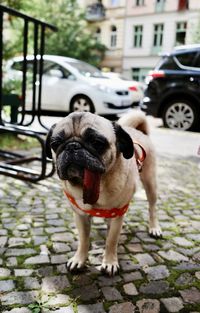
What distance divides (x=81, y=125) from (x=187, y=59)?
720 centimetres

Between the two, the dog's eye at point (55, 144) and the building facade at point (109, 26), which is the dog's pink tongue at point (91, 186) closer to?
the dog's eye at point (55, 144)

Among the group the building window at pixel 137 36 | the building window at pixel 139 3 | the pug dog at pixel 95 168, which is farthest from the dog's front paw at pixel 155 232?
the building window at pixel 137 36

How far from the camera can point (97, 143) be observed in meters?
1.98

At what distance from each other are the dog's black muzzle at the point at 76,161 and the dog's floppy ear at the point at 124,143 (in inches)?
8.3

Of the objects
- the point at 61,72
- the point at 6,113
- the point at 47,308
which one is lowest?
the point at 47,308

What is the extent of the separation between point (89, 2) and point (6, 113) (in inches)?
970

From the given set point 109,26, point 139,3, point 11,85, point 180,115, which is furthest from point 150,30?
point 11,85

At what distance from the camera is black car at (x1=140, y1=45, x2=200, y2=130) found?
27.7 feet

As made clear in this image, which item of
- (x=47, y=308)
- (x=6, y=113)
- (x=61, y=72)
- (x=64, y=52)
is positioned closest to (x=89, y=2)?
(x=64, y=52)

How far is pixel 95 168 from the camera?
6.32ft

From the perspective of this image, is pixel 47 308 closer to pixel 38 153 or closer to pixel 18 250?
pixel 18 250

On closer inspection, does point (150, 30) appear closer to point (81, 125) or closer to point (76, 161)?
point (81, 125)

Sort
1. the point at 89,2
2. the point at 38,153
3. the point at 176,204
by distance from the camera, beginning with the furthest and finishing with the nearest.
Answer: the point at 89,2 → the point at 38,153 → the point at 176,204

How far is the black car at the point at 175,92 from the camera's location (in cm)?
845
